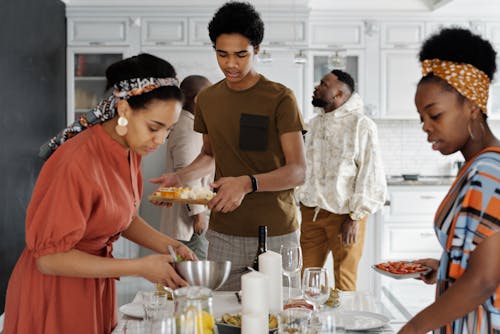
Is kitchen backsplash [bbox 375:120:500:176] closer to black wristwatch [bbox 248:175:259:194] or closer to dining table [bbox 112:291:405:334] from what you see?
black wristwatch [bbox 248:175:259:194]

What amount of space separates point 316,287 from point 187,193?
2.54 m

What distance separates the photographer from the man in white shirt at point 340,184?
13.0 feet

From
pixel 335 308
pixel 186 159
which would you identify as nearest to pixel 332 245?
pixel 186 159

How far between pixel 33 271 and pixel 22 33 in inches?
145

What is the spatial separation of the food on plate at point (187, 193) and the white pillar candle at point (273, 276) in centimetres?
224

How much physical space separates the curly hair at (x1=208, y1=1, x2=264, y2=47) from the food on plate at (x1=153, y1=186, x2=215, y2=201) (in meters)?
1.82

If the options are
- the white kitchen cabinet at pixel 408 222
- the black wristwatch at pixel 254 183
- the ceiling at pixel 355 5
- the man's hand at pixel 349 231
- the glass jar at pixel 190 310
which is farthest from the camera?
the ceiling at pixel 355 5

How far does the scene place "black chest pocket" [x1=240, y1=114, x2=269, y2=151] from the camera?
2.56 m

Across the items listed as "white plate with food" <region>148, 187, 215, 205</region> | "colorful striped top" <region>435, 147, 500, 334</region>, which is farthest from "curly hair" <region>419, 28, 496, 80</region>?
"white plate with food" <region>148, 187, 215, 205</region>

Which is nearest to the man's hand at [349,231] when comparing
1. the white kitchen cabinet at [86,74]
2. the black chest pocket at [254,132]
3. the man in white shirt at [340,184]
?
the man in white shirt at [340,184]

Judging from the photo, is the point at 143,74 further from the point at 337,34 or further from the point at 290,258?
the point at 337,34

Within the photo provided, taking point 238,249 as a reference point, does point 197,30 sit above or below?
above

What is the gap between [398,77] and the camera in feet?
20.8

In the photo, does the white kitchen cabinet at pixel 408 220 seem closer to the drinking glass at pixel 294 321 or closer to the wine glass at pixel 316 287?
the wine glass at pixel 316 287
